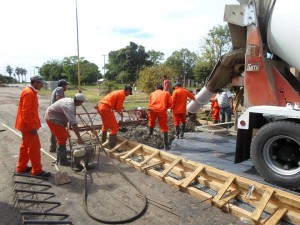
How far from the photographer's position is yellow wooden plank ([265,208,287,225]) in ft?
11.9

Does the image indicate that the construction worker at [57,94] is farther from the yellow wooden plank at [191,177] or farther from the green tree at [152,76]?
the green tree at [152,76]

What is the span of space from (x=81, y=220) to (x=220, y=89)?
409cm

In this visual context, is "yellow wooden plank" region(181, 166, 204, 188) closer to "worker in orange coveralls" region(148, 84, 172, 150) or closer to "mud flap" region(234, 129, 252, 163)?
"mud flap" region(234, 129, 252, 163)

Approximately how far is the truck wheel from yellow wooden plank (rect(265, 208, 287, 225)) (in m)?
0.69

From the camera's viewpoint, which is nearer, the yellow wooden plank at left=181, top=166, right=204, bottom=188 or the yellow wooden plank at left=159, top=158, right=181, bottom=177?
the yellow wooden plank at left=181, top=166, right=204, bottom=188

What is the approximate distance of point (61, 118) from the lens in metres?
6.02

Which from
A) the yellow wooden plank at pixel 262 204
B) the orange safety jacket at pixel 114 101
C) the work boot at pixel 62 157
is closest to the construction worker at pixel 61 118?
the work boot at pixel 62 157

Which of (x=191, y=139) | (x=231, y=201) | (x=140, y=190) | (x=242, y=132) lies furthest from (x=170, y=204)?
(x=191, y=139)

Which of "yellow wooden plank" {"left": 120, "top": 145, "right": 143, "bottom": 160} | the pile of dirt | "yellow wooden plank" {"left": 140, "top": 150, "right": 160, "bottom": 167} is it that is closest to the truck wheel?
"yellow wooden plank" {"left": 140, "top": 150, "right": 160, "bottom": 167}

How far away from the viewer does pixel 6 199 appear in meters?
4.45

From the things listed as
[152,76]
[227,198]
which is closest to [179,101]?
[227,198]

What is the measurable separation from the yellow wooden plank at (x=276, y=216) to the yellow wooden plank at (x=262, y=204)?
0.13m

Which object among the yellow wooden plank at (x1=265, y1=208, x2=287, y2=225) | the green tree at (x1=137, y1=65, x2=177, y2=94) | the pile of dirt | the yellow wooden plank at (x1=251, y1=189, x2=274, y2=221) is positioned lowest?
the yellow wooden plank at (x1=265, y1=208, x2=287, y2=225)

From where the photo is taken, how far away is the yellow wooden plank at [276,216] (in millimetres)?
3613
